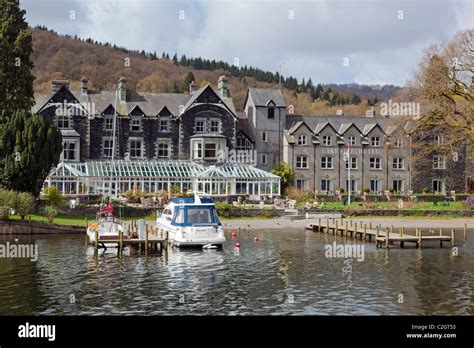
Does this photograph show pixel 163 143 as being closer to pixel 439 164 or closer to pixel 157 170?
pixel 157 170

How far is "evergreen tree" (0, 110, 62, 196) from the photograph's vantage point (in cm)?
4728

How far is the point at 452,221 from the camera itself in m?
53.4

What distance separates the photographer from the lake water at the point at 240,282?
72.8ft

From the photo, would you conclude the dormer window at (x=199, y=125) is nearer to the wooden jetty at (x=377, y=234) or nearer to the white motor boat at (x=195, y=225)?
the wooden jetty at (x=377, y=234)

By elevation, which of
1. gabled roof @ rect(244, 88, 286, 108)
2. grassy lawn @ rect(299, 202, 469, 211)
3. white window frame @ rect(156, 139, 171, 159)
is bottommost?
grassy lawn @ rect(299, 202, 469, 211)

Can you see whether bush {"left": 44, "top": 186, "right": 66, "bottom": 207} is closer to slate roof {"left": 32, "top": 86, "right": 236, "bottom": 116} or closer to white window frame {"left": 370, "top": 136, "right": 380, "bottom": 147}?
slate roof {"left": 32, "top": 86, "right": 236, "bottom": 116}

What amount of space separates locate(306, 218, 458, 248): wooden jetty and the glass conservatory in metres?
14.1

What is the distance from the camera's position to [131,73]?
122 m

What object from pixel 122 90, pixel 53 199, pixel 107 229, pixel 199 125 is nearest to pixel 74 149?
pixel 122 90

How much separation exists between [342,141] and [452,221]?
73.0 feet

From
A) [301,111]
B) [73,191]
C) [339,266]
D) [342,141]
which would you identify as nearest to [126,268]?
[339,266]

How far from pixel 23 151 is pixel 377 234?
26258 mm

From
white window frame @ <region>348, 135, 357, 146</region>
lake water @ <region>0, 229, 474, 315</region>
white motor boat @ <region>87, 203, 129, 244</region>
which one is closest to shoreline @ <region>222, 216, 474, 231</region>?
lake water @ <region>0, 229, 474, 315</region>
